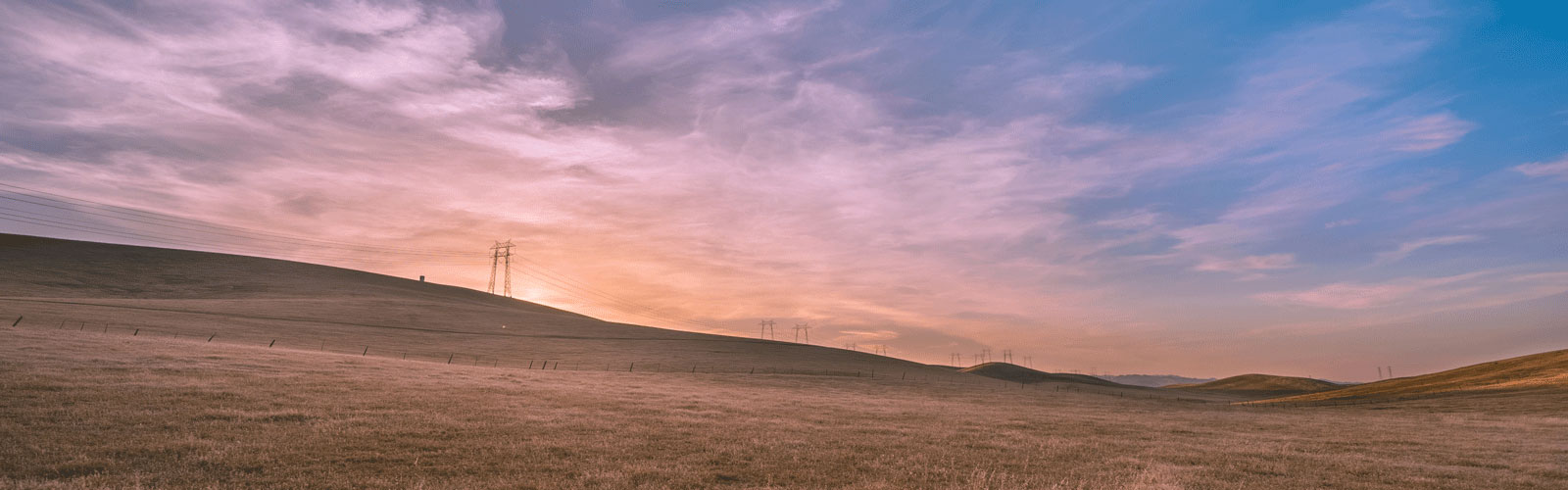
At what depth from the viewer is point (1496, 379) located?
67.9 metres

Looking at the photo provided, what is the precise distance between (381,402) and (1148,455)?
23.1 meters

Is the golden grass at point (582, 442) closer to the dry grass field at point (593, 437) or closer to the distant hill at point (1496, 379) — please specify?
the dry grass field at point (593, 437)

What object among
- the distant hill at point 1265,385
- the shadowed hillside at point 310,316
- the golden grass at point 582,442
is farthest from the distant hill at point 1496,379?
the distant hill at point 1265,385

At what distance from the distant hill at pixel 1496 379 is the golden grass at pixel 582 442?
33.6 m

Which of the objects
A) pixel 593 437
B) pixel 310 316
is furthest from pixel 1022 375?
pixel 593 437

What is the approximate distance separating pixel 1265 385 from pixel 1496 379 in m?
116

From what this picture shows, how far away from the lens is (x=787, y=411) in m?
30.5

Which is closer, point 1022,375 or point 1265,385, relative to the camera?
point 1022,375

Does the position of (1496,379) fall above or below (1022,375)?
above

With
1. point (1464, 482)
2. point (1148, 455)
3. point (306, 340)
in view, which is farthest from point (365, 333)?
point (1464, 482)

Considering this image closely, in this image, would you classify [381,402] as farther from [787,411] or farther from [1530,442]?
[1530,442]

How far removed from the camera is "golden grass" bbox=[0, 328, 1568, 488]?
44.1 ft

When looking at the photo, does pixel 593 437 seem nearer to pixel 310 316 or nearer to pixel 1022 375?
pixel 310 316

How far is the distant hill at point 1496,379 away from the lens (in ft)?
189
